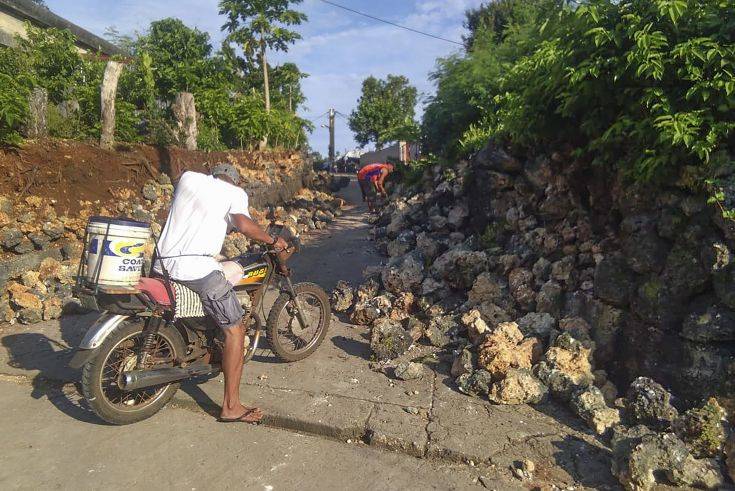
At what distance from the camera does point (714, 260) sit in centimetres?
356

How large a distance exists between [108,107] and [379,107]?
111 ft

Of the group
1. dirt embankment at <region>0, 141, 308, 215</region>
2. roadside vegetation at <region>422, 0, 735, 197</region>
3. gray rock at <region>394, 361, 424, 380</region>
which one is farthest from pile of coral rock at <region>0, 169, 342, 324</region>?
roadside vegetation at <region>422, 0, 735, 197</region>

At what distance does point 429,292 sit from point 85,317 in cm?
402

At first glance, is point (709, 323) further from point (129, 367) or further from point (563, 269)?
point (129, 367)

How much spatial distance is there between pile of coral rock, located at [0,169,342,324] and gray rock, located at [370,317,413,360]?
2838 millimetres

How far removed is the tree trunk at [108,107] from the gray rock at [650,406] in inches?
343

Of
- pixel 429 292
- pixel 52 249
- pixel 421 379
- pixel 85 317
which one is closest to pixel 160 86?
pixel 52 249

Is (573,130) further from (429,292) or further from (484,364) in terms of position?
(484,364)

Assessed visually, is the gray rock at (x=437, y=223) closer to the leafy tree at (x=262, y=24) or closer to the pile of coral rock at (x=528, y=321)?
the pile of coral rock at (x=528, y=321)

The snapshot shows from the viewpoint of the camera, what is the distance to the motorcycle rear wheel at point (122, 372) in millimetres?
3364

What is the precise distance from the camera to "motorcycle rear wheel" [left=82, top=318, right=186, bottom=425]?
132 inches

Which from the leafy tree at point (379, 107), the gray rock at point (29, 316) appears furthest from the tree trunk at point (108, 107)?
the leafy tree at point (379, 107)

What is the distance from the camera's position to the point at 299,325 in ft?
15.9

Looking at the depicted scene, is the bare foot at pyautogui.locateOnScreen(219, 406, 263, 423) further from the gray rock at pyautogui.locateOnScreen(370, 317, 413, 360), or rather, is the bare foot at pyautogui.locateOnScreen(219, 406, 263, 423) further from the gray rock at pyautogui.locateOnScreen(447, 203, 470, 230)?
the gray rock at pyautogui.locateOnScreen(447, 203, 470, 230)
